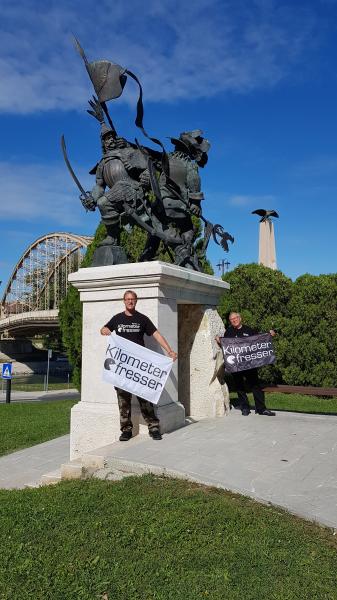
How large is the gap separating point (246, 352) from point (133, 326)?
7.40ft

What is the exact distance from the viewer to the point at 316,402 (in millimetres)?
11789

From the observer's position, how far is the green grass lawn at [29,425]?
8.34 m

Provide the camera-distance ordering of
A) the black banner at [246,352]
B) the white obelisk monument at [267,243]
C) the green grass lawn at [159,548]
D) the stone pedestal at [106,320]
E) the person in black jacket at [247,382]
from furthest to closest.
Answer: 1. the white obelisk monument at [267,243]
2. the person in black jacket at [247,382]
3. the black banner at [246,352]
4. the stone pedestal at [106,320]
5. the green grass lawn at [159,548]

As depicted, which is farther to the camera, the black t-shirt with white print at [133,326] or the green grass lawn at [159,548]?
the black t-shirt with white print at [133,326]

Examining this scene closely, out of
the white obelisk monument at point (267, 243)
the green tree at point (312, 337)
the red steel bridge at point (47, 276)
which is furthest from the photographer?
the red steel bridge at point (47, 276)

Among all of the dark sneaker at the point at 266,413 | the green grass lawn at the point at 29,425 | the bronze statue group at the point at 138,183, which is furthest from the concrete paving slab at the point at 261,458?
the green grass lawn at the point at 29,425

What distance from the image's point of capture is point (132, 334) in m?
5.47

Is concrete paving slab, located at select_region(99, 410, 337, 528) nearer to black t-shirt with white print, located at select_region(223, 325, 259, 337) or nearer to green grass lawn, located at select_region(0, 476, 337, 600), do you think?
green grass lawn, located at select_region(0, 476, 337, 600)

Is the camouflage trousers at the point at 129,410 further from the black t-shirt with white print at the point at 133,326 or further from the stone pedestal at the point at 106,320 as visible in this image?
the black t-shirt with white print at the point at 133,326

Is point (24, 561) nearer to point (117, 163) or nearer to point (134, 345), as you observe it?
point (134, 345)

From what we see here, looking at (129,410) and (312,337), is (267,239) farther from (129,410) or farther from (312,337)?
(129,410)

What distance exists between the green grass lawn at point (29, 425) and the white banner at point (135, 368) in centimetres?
339

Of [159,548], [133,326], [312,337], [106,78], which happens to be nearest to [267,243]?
[312,337]

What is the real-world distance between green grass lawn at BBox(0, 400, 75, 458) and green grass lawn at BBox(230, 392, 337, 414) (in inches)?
160
